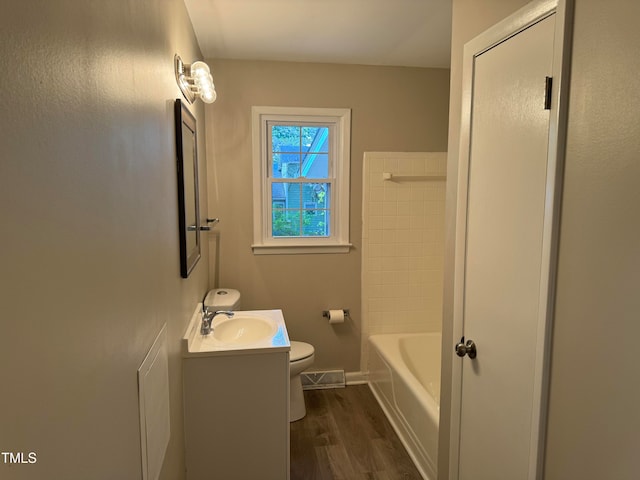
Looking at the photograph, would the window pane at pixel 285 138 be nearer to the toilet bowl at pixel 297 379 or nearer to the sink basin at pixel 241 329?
the sink basin at pixel 241 329

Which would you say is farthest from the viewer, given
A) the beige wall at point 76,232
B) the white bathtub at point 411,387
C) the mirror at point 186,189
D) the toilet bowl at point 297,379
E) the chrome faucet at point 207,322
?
the toilet bowl at point 297,379

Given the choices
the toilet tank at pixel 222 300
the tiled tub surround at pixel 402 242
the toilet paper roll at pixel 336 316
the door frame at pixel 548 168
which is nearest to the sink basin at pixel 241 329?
the toilet tank at pixel 222 300

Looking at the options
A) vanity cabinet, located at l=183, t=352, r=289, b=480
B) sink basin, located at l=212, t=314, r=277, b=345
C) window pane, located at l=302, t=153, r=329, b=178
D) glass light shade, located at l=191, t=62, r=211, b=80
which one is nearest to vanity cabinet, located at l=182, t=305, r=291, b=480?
vanity cabinet, located at l=183, t=352, r=289, b=480

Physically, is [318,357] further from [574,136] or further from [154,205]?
[574,136]

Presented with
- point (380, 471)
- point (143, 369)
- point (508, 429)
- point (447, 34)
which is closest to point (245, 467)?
point (380, 471)

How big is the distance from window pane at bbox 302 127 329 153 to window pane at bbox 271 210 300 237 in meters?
0.51

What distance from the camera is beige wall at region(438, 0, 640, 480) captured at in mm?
926

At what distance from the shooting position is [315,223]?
340 centimetres

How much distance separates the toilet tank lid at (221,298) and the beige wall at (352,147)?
0.74 ft

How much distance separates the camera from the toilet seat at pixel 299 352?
283 centimetres

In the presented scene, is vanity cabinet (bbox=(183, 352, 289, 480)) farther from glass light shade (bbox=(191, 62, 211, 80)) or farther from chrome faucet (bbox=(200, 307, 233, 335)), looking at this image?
glass light shade (bbox=(191, 62, 211, 80))

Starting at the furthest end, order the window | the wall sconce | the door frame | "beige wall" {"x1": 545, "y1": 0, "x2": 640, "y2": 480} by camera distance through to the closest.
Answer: the window → the wall sconce → the door frame → "beige wall" {"x1": 545, "y1": 0, "x2": 640, "y2": 480}

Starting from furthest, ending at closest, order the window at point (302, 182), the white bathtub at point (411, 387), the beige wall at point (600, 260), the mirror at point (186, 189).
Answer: the window at point (302, 182) < the white bathtub at point (411, 387) < the mirror at point (186, 189) < the beige wall at point (600, 260)

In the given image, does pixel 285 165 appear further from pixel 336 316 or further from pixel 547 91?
pixel 547 91
